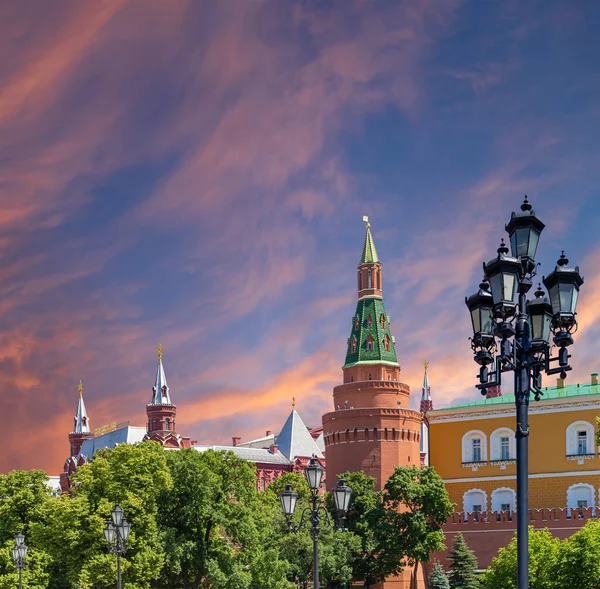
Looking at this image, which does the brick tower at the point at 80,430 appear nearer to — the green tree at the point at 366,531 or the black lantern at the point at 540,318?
the green tree at the point at 366,531

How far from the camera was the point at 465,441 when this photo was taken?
7481 cm

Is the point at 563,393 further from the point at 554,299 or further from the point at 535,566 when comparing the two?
the point at 554,299

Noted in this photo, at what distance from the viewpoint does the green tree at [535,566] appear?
156 feet

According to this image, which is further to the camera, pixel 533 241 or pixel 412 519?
pixel 412 519

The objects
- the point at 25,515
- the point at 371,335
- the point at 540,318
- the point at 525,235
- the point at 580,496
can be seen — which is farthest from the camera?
the point at 371,335

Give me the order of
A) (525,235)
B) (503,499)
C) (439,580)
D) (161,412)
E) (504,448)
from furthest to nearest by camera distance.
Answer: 1. (161,412)
2. (504,448)
3. (503,499)
4. (439,580)
5. (525,235)

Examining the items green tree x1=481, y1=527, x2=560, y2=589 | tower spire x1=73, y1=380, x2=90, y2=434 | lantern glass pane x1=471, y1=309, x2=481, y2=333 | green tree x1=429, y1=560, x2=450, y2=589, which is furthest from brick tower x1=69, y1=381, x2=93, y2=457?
lantern glass pane x1=471, y1=309, x2=481, y2=333

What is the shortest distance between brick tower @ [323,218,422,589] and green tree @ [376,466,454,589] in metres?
5.78

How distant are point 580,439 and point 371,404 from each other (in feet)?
51.3

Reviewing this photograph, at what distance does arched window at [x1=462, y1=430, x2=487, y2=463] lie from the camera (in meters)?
73.8

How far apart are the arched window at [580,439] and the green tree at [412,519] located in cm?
1001

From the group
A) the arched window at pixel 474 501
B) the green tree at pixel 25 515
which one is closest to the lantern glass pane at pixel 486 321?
the green tree at pixel 25 515

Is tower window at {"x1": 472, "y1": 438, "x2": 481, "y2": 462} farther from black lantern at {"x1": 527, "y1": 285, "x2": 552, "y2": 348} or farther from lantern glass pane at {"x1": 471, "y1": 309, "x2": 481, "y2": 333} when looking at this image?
black lantern at {"x1": 527, "y1": 285, "x2": 552, "y2": 348}

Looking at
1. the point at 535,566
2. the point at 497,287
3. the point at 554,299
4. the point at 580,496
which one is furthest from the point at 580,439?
the point at 497,287
